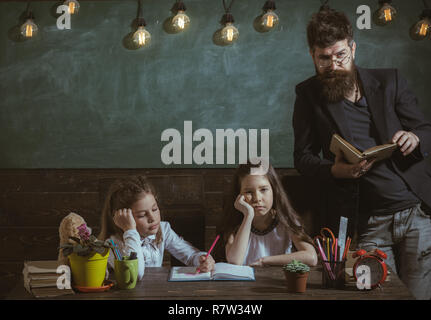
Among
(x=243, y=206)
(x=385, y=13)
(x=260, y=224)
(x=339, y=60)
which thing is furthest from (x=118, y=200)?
(x=385, y=13)

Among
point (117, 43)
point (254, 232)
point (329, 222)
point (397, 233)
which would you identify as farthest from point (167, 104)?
point (397, 233)

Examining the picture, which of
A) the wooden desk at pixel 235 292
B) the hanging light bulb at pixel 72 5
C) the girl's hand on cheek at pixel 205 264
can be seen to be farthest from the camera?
the hanging light bulb at pixel 72 5

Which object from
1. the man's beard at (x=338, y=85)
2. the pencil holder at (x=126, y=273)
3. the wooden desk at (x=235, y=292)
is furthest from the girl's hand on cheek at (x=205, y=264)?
the man's beard at (x=338, y=85)

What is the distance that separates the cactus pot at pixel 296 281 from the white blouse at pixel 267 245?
72 cm

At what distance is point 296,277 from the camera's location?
72.3 inches

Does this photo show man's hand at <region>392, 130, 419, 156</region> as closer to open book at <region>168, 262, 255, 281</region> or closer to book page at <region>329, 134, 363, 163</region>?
book page at <region>329, 134, 363, 163</region>

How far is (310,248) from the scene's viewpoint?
8.05ft

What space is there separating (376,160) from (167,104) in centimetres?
126

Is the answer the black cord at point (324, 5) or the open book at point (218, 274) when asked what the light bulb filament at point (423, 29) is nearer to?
the black cord at point (324, 5)

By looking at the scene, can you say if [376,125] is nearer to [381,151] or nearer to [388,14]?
[381,151]

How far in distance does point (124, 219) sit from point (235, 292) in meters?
0.86

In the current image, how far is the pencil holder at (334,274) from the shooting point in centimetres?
189

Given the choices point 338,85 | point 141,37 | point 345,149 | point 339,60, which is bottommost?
point 345,149

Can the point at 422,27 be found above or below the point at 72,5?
below
